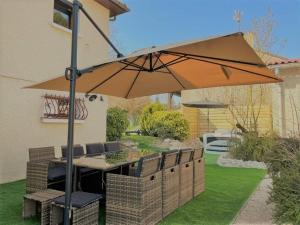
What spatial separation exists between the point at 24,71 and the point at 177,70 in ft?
15.7

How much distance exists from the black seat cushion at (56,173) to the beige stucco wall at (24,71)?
2450mm

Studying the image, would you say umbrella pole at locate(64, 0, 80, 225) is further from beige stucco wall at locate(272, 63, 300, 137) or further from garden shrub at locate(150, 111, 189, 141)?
garden shrub at locate(150, 111, 189, 141)

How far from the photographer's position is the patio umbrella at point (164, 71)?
3889mm

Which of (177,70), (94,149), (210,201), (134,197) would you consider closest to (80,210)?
(134,197)

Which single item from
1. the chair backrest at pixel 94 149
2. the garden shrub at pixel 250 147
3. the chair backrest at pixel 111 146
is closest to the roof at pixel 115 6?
the chair backrest at pixel 111 146

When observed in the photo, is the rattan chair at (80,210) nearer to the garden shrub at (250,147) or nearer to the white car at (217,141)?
the garden shrub at (250,147)

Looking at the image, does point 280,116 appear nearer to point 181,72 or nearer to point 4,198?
point 181,72

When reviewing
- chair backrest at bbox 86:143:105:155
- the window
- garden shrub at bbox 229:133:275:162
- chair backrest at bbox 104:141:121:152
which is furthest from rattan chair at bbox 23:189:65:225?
garden shrub at bbox 229:133:275:162

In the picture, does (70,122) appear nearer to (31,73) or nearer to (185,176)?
(185,176)

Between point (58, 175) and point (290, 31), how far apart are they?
15.9 metres

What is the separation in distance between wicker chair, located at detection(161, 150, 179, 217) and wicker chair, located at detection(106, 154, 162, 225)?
17.0 inches

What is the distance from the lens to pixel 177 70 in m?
6.68

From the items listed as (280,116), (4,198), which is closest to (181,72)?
(4,198)

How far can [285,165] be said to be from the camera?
5.17 meters
